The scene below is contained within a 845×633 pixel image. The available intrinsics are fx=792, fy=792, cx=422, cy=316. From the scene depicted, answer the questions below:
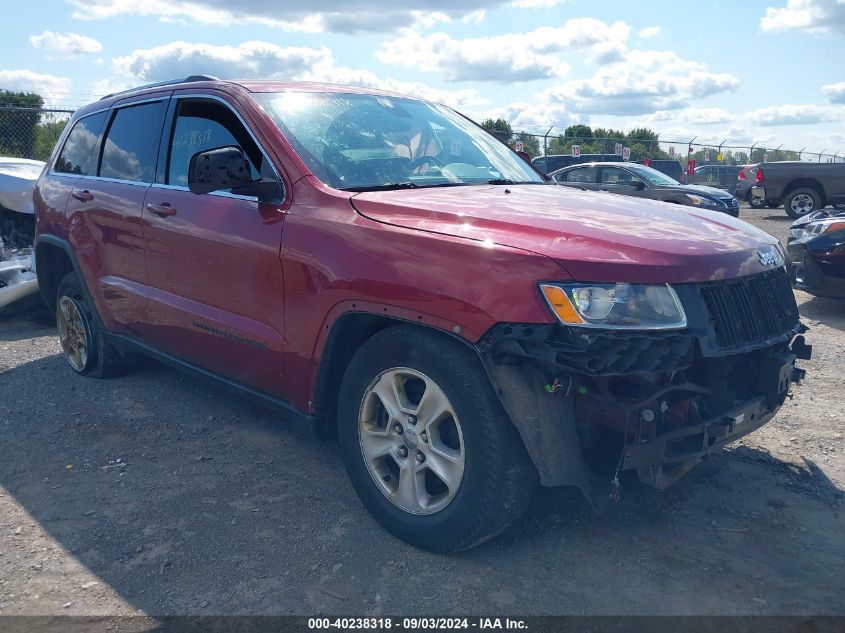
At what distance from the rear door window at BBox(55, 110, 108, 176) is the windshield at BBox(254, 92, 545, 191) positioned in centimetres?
197

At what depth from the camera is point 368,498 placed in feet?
11.3

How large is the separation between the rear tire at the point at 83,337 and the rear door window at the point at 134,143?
933mm

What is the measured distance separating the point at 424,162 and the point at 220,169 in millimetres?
1050

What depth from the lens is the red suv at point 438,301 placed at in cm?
280

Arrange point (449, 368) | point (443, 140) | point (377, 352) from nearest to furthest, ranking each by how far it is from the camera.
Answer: point (449, 368) → point (377, 352) → point (443, 140)

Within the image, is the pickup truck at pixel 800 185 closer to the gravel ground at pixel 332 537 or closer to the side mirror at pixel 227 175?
the gravel ground at pixel 332 537

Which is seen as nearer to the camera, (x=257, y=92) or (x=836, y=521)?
(x=836, y=521)

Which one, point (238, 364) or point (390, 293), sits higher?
point (390, 293)

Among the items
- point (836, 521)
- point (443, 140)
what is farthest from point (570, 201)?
point (836, 521)

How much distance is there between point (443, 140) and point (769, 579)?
2687 mm

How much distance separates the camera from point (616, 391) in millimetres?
2832

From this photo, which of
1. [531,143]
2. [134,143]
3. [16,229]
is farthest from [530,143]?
[134,143]

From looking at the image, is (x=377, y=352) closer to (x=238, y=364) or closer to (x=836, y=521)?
(x=238, y=364)

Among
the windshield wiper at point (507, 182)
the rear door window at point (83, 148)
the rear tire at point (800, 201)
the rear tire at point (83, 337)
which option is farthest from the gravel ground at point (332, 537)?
the rear tire at point (800, 201)
